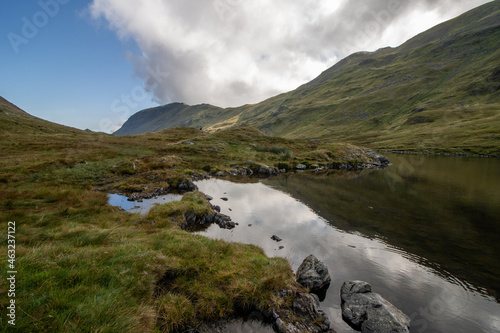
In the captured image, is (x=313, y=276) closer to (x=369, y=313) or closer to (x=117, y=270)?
(x=369, y=313)

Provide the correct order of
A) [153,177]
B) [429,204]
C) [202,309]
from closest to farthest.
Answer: [202,309] < [429,204] < [153,177]

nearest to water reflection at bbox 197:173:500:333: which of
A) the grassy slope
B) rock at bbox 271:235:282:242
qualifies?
rock at bbox 271:235:282:242

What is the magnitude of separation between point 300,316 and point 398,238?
52.9 ft

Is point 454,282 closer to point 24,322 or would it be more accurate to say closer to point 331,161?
point 24,322

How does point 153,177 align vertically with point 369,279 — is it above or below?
above

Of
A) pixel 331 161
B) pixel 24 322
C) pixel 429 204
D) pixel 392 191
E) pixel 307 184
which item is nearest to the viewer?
pixel 24 322

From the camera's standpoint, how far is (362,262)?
54.6 feet

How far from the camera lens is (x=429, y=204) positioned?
1190 inches

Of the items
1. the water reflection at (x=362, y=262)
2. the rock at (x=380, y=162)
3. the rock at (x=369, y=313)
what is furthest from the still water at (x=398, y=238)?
the rock at (x=380, y=162)

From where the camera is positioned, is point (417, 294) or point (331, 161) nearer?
point (417, 294)

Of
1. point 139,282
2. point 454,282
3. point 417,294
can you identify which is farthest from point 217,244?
point 454,282

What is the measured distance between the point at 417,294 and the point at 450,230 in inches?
530

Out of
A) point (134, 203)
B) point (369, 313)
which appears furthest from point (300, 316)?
point (134, 203)

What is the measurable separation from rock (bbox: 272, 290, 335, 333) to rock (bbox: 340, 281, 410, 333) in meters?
1.76
